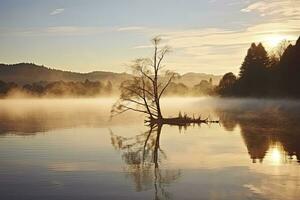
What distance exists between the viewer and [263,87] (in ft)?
329

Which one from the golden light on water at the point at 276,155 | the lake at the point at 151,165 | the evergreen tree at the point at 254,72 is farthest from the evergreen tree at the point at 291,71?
the golden light on water at the point at 276,155

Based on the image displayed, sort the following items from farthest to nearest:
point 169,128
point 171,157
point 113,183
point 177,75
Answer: point 177,75 < point 169,128 < point 171,157 < point 113,183

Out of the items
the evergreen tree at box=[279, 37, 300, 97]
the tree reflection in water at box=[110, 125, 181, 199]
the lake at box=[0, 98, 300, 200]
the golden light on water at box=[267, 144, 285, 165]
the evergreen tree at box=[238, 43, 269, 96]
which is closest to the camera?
the lake at box=[0, 98, 300, 200]

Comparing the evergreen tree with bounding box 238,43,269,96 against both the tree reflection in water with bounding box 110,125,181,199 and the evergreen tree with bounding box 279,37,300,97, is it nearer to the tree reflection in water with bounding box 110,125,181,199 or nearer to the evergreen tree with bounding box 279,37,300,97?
the evergreen tree with bounding box 279,37,300,97

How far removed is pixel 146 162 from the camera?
99.8ft

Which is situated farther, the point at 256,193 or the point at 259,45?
the point at 259,45

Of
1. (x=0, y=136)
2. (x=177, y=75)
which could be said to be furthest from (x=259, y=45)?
(x=0, y=136)

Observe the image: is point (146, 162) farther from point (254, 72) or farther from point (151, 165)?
point (254, 72)

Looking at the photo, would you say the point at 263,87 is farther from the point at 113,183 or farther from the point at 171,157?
the point at 113,183

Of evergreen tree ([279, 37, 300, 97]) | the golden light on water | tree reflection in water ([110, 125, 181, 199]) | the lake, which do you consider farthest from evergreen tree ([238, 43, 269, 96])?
the golden light on water

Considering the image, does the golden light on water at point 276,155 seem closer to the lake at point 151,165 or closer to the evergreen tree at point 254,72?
the lake at point 151,165

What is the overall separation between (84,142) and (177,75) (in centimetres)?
2306

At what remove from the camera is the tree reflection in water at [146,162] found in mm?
22797

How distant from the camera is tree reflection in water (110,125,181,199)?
22.8m
